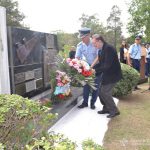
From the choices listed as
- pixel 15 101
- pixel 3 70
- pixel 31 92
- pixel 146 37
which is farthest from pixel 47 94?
pixel 146 37

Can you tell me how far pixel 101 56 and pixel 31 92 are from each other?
4.98 ft

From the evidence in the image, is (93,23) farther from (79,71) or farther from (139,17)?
(79,71)

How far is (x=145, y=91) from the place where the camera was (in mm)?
10633

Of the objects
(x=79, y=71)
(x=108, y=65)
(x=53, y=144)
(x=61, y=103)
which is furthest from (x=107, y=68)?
(x=53, y=144)

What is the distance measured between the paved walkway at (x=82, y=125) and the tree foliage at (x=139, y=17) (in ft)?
91.5

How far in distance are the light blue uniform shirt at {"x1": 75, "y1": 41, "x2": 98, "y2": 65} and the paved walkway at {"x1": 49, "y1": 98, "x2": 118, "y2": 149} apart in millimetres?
1045

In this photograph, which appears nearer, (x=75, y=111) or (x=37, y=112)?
(x=37, y=112)

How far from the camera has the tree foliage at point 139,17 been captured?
113ft

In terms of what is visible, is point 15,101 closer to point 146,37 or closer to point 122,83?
point 122,83

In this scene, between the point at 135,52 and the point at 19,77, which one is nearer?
the point at 19,77

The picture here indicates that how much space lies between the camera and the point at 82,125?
6.09 meters

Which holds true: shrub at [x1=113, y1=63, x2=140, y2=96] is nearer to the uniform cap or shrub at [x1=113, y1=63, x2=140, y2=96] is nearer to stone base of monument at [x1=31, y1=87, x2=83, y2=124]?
stone base of monument at [x1=31, y1=87, x2=83, y2=124]

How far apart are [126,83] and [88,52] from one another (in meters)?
2.21

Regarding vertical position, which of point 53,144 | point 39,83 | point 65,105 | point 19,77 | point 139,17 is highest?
point 139,17
